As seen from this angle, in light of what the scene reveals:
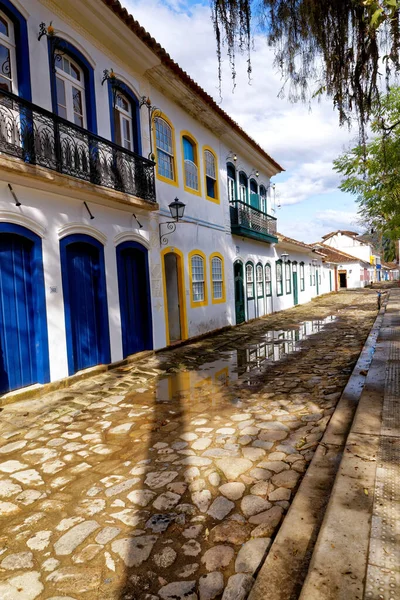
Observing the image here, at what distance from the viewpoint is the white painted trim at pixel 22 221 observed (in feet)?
17.6

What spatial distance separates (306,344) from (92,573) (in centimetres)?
780

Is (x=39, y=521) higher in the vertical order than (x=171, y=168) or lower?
lower

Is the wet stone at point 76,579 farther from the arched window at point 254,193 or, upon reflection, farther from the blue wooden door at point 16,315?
the arched window at point 254,193

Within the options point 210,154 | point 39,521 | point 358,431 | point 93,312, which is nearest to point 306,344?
point 93,312

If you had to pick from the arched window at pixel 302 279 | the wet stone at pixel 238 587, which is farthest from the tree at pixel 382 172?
the arched window at pixel 302 279

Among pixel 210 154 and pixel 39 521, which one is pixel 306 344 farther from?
pixel 39 521

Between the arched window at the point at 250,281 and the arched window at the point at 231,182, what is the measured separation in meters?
2.78

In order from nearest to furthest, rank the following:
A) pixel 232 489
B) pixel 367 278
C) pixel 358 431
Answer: pixel 232 489 → pixel 358 431 → pixel 367 278

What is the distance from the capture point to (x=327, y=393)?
5.20m

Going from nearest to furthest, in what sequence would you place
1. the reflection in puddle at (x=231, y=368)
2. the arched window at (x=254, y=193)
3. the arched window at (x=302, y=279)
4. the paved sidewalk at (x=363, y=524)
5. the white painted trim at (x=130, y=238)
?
1. the paved sidewalk at (x=363, y=524)
2. the reflection in puddle at (x=231, y=368)
3. the white painted trim at (x=130, y=238)
4. the arched window at (x=254, y=193)
5. the arched window at (x=302, y=279)

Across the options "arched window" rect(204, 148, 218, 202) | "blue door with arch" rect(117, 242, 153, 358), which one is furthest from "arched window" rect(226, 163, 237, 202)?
"blue door with arch" rect(117, 242, 153, 358)

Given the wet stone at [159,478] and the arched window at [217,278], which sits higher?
the arched window at [217,278]

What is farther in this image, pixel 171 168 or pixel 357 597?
pixel 171 168

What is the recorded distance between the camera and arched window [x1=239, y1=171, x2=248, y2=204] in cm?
1468
